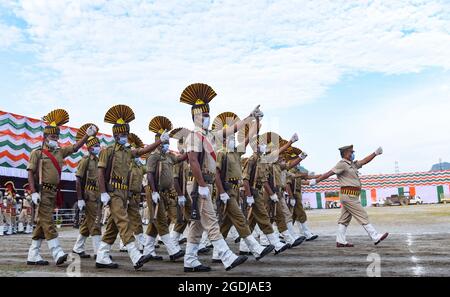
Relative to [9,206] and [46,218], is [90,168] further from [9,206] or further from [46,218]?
[9,206]

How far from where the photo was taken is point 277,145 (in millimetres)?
11555

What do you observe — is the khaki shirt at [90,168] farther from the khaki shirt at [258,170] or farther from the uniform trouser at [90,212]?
the khaki shirt at [258,170]

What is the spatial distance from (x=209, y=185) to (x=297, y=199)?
5751mm

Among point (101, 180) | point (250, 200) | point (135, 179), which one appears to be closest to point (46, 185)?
point (101, 180)

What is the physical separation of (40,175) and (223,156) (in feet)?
10.9

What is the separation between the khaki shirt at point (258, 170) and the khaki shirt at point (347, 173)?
1.68 metres

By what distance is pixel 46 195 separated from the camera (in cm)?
813

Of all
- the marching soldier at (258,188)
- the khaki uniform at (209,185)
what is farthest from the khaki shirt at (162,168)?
the khaki uniform at (209,185)

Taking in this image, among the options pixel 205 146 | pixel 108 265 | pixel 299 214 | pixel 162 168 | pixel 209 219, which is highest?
pixel 205 146

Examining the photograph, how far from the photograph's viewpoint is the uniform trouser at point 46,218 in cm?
796

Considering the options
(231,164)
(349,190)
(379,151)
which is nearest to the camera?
(231,164)

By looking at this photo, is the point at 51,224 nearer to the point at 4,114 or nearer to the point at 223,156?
the point at 223,156

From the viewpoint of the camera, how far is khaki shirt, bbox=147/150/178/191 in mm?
9430
